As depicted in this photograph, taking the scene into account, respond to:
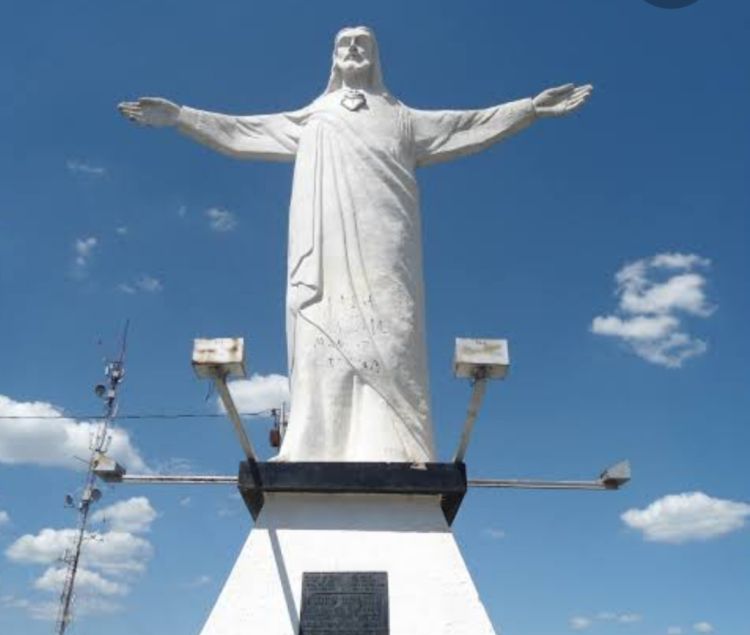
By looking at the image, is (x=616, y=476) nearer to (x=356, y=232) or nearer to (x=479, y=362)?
(x=479, y=362)

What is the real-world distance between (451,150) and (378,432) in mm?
3695

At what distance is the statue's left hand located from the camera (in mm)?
9273

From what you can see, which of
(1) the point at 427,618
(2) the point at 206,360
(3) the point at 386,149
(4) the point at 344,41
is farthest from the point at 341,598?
(4) the point at 344,41

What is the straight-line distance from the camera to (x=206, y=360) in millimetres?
5895

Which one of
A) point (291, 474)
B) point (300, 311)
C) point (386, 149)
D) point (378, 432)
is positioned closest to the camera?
point (291, 474)

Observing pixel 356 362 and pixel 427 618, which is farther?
pixel 356 362

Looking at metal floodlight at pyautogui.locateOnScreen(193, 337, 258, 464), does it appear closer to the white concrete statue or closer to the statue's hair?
the white concrete statue

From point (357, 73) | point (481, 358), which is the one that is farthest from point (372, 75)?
point (481, 358)

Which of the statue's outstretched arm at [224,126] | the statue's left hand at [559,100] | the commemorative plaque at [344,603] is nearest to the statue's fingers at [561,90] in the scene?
the statue's left hand at [559,100]

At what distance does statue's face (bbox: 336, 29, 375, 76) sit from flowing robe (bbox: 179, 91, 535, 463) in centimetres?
33

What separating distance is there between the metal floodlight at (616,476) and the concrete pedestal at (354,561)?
1.53m

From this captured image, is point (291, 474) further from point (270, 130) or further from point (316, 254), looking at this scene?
point (270, 130)

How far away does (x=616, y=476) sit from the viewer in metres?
6.91

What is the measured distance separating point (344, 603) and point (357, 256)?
3.26 m
